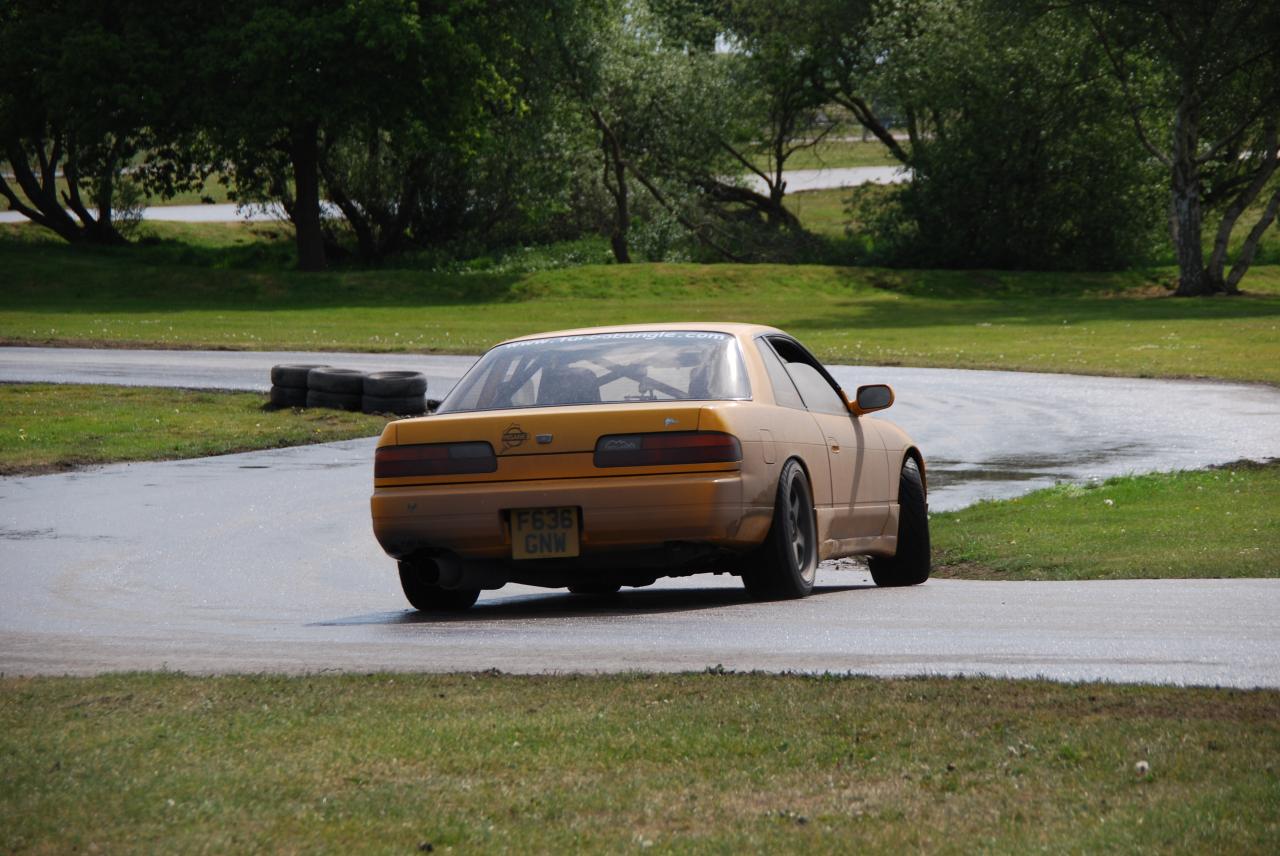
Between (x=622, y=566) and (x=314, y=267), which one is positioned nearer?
(x=622, y=566)

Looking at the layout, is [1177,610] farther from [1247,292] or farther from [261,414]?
[1247,292]

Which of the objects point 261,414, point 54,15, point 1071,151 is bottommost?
point 261,414

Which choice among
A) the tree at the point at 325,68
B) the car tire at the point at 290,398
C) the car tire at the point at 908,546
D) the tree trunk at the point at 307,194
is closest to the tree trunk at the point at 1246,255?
the tree at the point at 325,68

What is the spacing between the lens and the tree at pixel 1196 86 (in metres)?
47.5

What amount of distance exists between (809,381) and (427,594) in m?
2.48

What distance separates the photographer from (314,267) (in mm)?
53844

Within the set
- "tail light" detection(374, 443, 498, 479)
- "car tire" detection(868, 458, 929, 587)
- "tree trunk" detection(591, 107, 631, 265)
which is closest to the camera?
"tail light" detection(374, 443, 498, 479)

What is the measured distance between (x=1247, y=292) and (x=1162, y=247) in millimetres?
7543

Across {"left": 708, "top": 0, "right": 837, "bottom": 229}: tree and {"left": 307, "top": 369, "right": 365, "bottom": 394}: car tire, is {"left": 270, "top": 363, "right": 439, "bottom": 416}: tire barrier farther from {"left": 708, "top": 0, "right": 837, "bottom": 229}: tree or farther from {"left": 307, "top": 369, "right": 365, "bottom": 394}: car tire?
{"left": 708, "top": 0, "right": 837, "bottom": 229}: tree

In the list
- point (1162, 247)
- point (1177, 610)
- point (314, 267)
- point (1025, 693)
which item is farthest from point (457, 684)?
point (1162, 247)

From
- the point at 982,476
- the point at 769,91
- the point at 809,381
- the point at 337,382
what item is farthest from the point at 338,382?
the point at 769,91

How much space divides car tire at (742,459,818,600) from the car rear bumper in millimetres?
149

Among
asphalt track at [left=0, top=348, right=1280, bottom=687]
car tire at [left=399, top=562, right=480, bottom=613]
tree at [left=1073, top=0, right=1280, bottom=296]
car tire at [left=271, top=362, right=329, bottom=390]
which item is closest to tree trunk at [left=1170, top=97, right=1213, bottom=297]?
tree at [left=1073, top=0, right=1280, bottom=296]

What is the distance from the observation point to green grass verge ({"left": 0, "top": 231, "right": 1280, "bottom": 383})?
34.7m
